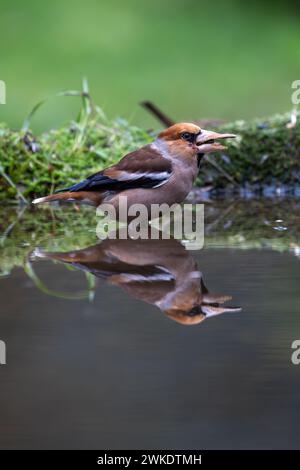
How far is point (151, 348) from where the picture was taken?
3641mm

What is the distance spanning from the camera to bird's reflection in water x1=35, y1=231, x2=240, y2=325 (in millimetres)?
4246

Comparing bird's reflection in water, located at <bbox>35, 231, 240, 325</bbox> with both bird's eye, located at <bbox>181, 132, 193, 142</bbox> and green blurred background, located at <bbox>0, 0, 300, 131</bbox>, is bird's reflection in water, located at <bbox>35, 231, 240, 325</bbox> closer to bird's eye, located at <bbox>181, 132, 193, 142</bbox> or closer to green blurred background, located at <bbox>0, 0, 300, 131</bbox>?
bird's eye, located at <bbox>181, 132, 193, 142</bbox>

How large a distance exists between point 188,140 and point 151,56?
7.10 m

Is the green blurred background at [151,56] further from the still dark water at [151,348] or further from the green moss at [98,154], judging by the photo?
the still dark water at [151,348]

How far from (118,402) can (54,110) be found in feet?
31.2

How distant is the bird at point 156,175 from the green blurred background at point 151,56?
16.2ft

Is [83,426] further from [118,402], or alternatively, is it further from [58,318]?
[58,318]

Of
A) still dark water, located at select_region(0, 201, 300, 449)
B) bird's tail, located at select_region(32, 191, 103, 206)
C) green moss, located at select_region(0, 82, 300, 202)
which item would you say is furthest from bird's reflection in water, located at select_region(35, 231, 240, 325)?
green moss, located at select_region(0, 82, 300, 202)

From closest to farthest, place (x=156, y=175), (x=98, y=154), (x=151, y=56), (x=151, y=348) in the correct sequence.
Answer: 1. (x=151, y=348)
2. (x=156, y=175)
3. (x=98, y=154)
4. (x=151, y=56)

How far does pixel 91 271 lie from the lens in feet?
16.5

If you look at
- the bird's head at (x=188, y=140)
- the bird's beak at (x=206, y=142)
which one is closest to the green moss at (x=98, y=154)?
the bird's head at (x=188, y=140)

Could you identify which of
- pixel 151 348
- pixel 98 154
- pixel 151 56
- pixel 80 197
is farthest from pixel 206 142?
pixel 151 56

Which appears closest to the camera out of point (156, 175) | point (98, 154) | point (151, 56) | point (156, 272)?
point (156, 272)

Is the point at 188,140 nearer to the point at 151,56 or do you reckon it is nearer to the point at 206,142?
the point at 206,142
